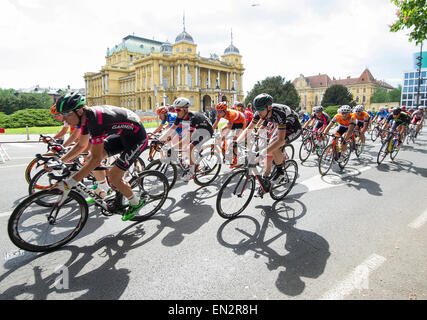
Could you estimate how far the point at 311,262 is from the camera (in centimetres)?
316

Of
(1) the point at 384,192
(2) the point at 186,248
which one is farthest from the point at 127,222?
(1) the point at 384,192

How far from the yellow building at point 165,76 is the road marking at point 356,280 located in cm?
6568

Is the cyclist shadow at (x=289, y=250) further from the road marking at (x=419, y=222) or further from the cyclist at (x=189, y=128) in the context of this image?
the cyclist at (x=189, y=128)

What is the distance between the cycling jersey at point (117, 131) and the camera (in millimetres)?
3365

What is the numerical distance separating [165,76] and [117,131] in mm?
83000

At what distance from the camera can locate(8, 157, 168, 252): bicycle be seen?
315cm

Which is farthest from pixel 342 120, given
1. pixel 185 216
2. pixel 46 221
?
pixel 46 221

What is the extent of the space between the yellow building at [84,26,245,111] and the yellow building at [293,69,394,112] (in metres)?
29.6

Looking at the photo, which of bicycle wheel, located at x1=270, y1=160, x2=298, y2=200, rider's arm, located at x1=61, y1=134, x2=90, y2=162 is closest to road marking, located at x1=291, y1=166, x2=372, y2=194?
bicycle wheel, located at x1=270, y1=160, x2=298, y2=200

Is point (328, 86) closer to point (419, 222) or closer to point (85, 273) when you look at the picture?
point (419, 222)

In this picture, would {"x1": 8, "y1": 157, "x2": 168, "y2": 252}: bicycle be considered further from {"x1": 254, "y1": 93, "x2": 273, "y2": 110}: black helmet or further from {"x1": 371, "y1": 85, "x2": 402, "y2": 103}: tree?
{"x1": 371, "y1": 85, "x2": 402, "y2": 103}: tree

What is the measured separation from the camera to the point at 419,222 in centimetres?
435

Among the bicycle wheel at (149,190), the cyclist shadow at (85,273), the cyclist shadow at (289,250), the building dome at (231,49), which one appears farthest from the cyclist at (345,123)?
the building dome at (231,49)
